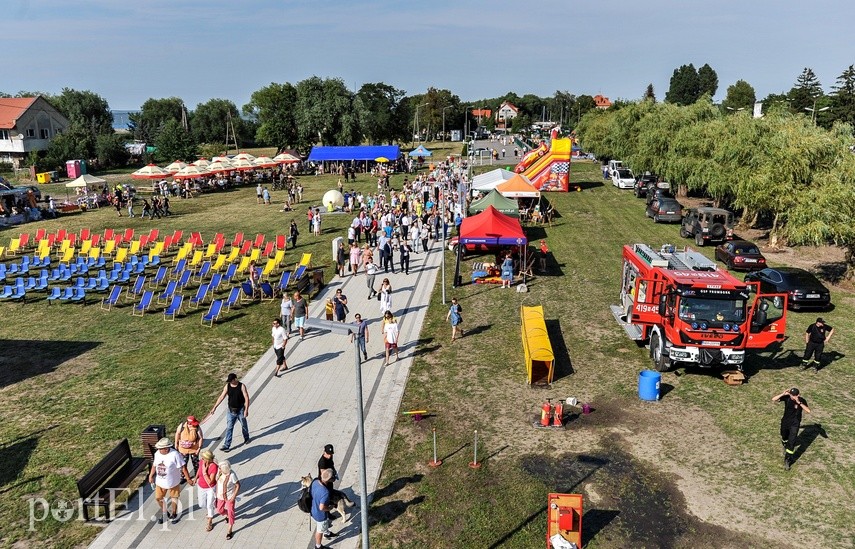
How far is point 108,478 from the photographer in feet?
34.0

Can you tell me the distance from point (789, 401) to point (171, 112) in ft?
442

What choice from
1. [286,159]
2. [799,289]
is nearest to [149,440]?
[799,289]

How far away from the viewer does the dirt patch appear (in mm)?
9438

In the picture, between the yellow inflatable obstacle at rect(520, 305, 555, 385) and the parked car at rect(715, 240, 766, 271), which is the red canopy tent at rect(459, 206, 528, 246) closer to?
the yellow inflatable obstacle at rect(520, 305, 555, 385)

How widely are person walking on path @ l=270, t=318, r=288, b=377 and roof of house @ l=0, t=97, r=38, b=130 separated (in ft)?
239

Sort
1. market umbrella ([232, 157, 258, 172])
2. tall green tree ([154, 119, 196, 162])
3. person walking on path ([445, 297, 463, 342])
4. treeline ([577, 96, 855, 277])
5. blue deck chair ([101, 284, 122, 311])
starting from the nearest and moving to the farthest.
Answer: person walking on path ([445, 297, 463, 342]) < blue deck chair ([101, 284, 122, 311]) < treeline ([577, 96, 855, 277]) < market umbrella ([232, 157, 258, 172]) < tall green tree ([154, 119, 196, 162])

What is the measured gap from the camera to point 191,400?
1422 cm

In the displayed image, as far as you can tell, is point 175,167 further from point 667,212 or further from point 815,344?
point 815,344

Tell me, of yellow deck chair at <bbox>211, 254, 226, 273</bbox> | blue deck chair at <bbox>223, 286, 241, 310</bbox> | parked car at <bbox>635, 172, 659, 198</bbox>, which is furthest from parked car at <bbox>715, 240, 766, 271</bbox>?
yellow deck chair at <bbox>211, 254, 226, 273</bbox>

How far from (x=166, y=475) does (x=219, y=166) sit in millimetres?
44505

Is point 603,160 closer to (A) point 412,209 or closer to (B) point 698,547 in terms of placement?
(A) point 412,209

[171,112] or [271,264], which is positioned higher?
[171,112]

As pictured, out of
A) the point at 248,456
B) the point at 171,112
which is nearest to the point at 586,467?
the point at 248,456

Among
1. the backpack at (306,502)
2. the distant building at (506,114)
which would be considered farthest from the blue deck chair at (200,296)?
the distant building at (506,114)
